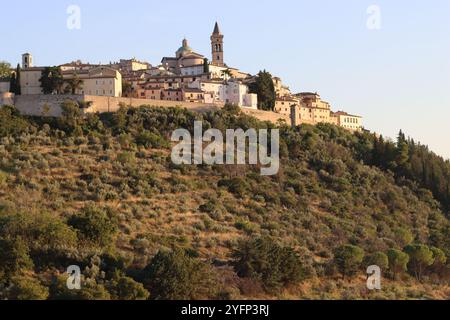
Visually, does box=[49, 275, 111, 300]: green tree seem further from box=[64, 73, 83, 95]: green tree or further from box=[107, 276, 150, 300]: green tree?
box=[64, 73, 83, 95]: green tree

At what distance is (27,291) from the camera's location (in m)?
24.1

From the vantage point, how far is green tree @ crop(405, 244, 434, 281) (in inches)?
1417

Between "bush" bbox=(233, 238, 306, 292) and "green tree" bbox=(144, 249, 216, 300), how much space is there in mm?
2483

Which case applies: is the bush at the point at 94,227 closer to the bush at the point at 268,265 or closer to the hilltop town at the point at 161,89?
the bush at the point at 268,265

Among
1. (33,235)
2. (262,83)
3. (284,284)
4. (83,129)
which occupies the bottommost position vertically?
(284,284)

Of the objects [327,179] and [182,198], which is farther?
[327,179]

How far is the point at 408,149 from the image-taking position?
59.1 m

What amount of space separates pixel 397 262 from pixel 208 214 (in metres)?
10.2

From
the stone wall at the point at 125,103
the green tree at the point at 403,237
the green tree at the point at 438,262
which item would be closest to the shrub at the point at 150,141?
the stone wall at the point at 125,103

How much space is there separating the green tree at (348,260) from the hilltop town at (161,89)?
23746mm

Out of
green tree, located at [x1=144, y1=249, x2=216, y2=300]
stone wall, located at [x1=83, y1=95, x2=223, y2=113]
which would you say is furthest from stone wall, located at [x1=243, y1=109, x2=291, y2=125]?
green tree, located at [x1=144, y1=249, x2=216, y2=300]
